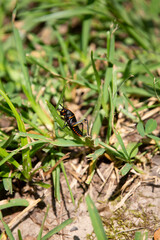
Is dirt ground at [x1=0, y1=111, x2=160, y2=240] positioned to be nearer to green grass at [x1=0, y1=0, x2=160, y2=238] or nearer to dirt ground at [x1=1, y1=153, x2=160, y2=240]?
dirt ground at [x1=1, y1=153, x2=160, y2=240]

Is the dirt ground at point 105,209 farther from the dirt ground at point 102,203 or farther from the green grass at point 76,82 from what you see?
the green grass at point 76,82

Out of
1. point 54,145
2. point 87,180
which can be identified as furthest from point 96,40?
point 87,180

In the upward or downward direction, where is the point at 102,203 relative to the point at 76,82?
downward

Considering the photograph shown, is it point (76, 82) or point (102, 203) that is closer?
point (102, 203)

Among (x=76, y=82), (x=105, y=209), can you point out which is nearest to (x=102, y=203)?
(x=105, y=209)

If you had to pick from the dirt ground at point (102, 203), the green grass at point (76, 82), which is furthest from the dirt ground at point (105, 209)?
the green grass at point (76, 82)

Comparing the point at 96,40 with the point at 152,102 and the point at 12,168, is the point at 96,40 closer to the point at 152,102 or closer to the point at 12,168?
the point at 152,102

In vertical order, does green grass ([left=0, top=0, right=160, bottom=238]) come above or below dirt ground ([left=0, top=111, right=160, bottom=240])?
above

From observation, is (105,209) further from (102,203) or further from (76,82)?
(76,82)

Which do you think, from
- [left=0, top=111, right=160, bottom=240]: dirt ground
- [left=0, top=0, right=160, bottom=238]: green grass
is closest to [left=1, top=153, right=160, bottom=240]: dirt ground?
[left=0, top=111, right=160, bottom=240]: dirt ground
